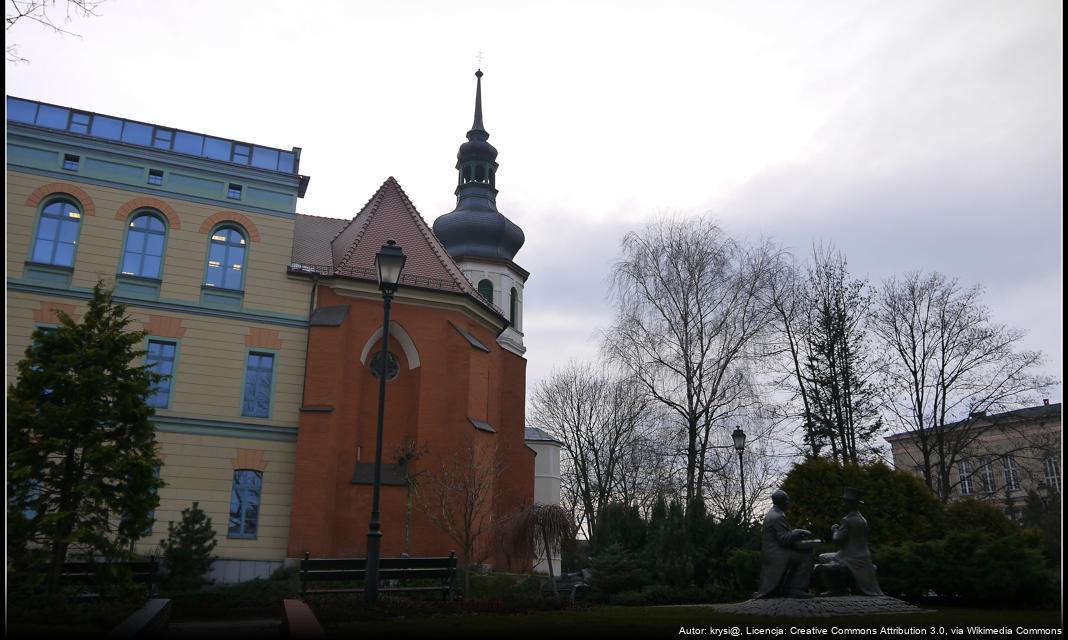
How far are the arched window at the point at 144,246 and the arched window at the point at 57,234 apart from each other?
150 centimetres

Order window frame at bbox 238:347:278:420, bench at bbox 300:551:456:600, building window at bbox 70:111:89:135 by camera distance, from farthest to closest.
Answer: building window at bbox 70:111:89:135 < window frame at bbox 238:347:278:420 < bench at bbox 300:551:456:600

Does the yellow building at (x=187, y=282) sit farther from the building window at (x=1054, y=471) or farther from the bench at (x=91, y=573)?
the building window at (x=1054, y=471)

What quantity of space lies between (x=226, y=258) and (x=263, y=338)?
3.03 metres

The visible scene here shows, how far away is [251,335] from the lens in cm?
2500

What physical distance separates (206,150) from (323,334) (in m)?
7.94

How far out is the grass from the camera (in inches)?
359

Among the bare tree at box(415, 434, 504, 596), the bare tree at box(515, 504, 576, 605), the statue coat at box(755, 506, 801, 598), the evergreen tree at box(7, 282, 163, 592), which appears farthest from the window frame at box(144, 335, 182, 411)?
the statue coat at box(755, 506, 801, 598)

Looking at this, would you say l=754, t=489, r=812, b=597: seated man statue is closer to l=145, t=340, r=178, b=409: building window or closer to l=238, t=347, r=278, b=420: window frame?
l=238, t=347, r=278, b=420: window frame

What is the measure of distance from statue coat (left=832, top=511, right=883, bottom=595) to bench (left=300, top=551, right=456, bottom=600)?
7317 mm

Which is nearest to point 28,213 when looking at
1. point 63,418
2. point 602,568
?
point 63,418

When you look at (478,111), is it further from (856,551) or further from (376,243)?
(856,551)

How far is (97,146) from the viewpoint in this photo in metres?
24.8

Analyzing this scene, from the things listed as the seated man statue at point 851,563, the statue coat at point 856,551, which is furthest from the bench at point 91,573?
the statue coat at point 856,551

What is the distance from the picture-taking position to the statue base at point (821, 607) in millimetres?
11430
